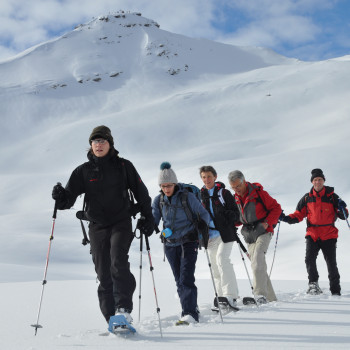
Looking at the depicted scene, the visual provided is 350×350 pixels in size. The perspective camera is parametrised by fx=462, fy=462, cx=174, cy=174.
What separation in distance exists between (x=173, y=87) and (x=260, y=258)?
3030 inches

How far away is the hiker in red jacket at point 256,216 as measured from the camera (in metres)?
6.42

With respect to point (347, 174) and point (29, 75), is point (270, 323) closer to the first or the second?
point (347, 174)

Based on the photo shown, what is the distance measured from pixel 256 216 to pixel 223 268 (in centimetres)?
97

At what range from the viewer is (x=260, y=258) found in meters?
6.36

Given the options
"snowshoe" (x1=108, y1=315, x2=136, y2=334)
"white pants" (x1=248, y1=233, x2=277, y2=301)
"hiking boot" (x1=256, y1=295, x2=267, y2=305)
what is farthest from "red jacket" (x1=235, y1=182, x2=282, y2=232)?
"snowshoe" (x1=108, y1=315, x2=136, y2=334)

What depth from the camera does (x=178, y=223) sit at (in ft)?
16.9

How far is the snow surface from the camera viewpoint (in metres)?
4.59

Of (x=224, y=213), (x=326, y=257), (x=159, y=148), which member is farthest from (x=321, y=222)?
(x=159, y=148)

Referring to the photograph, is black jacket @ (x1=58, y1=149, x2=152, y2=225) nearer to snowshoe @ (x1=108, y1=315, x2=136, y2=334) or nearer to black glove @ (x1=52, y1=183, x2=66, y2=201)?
black glove @ (x1=52, y1=183, x2=66, y2=201)

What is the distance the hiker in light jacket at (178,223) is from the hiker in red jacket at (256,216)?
4.78 ft

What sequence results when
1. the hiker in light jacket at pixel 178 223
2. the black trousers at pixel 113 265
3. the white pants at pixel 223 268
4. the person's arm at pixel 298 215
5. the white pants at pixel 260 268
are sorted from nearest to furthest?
the black trousers at pixel 113 265, the hiker in light jacket at pixel 178 223, the white pants at pixel 223 268, the white pants at pixel 260 268, the person's arm at pixel 298 215

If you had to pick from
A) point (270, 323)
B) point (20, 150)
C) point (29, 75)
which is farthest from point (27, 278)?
point (29, 75)

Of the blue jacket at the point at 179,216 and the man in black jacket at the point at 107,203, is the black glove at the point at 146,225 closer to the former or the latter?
the man in black jacket at the point at 107,203

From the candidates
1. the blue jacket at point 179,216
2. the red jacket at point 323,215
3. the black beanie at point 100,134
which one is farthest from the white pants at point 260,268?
the black beanie at point 100,134
